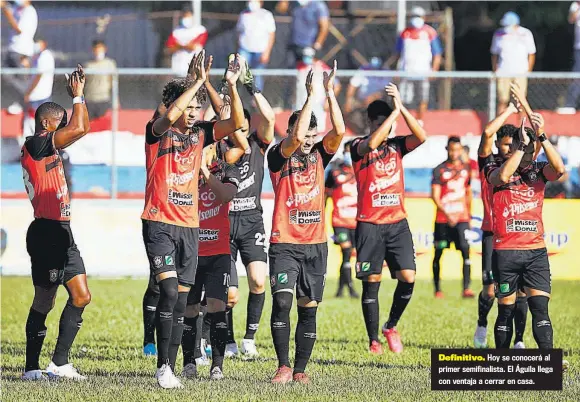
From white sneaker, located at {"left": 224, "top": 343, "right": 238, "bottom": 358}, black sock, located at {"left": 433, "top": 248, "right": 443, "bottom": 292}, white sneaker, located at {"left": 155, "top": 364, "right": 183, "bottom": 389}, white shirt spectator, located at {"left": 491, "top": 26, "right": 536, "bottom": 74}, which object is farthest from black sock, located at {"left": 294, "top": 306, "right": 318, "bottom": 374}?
white shirt spectator, located at {"left": 491, "top": 26, "right": 536, "bottom": 74}

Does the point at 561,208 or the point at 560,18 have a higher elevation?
the point at 560,18

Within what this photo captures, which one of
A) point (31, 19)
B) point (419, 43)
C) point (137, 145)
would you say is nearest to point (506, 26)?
point (419, 43)

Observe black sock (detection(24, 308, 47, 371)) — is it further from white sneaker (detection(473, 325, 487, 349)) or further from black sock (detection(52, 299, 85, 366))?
white sneaker (detection(473, 325, 487, 349))

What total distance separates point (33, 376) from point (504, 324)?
14.6ft

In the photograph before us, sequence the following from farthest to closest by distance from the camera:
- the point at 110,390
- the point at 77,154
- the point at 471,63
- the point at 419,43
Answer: the point at 471,63
the point at 419,43
the point at 77,154
the point at 110,390

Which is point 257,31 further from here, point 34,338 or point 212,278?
point 34,338

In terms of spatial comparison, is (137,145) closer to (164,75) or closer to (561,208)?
(164,75)

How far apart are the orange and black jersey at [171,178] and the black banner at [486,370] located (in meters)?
2.42

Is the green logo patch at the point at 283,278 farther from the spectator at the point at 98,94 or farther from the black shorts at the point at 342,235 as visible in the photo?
the spectator at the point at 98,94

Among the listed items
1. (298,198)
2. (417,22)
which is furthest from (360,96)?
(298,198)

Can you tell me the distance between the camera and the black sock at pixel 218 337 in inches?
399

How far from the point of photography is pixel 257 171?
38.0 feet

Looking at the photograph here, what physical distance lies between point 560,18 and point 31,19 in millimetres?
11790

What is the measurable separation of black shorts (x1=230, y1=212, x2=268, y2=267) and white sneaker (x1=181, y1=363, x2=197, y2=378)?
1.75 meters
